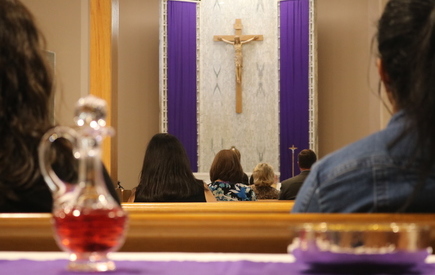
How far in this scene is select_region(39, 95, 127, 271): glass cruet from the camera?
1240 mm

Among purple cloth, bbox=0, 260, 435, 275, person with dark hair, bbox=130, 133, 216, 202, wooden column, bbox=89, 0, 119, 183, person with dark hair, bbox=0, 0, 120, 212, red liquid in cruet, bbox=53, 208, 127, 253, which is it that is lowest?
person with dark hair, bbox=130, 133, 216, 202

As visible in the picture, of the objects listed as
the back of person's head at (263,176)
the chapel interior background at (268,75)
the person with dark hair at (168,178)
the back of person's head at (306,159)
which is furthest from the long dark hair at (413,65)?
the chapel interior background at (268,75)

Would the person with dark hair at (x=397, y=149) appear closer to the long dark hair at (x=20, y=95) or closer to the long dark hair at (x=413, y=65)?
the long dark hair at (x=413, y=65)

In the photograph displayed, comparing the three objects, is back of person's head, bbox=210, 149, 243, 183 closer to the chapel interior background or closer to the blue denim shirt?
the blue denim shirt

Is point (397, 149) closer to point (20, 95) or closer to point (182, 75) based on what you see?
point (20, 95)

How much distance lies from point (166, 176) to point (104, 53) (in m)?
2.34

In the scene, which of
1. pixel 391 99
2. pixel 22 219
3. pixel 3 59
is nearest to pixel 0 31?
pixel 3 59

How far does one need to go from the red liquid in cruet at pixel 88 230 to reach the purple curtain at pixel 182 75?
38.7 feet

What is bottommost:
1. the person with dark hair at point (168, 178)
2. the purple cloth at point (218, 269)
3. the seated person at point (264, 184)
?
the seated person at point (264, 184)

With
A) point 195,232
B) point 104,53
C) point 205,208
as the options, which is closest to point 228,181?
point 104,53

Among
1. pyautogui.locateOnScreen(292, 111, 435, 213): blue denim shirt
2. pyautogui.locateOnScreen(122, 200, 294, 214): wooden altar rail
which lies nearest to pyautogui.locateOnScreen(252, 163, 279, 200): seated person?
pyautogui.locateOnScreen(122, 200, 294, 214): wooden altar rail

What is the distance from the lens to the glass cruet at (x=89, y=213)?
1.24 m

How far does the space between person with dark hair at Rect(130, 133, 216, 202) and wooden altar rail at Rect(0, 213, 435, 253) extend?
3.53 meters

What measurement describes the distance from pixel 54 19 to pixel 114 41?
1.03m
